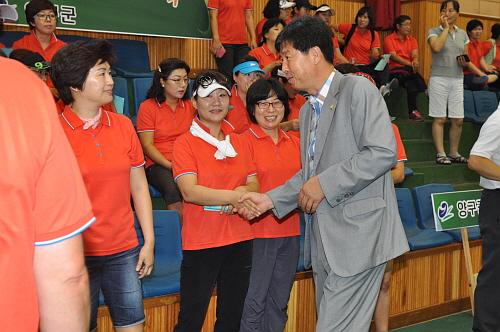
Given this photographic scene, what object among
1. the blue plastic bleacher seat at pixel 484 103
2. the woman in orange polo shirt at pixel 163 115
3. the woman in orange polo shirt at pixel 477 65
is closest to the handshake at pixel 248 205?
the woman in orange polo shirt at pixel 163 115

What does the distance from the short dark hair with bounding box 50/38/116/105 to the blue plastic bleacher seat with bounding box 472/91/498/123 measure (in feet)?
20.9

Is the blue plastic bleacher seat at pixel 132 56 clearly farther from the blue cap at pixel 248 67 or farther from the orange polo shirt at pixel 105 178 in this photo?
the orange polo shirt at pixel 105 178

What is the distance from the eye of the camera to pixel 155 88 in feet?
13.5

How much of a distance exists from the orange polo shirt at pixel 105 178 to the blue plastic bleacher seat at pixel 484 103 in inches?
249

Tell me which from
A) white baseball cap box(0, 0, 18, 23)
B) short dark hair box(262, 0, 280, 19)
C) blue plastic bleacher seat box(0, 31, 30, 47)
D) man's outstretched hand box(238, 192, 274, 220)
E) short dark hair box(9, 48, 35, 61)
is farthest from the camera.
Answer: short dark hair box(262, 0, 280, 19)

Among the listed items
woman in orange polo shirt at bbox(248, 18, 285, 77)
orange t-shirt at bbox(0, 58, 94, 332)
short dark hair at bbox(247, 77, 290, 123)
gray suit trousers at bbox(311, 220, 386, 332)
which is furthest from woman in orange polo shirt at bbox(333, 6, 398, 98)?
orange t-shirt at bbox(0, 58, 94, 332)

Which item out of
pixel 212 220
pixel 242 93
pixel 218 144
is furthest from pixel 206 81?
pixel 242 93

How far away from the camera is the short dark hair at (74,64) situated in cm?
210

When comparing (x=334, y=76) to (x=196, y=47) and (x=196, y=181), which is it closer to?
(x=196, y=181)

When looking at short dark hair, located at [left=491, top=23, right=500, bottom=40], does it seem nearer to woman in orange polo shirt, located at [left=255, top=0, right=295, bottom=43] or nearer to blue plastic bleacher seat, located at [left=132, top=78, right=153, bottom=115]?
woman in orange polo shirt, located at [left=255, top=0, right=295, bottom=43]

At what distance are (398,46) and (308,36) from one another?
213 inches

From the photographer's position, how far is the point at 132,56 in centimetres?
588

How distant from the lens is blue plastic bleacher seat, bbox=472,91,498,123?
7.36m

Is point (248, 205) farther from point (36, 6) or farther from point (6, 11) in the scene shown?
point (36, 6)
